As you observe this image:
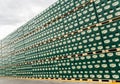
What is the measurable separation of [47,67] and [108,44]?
3.95 meters

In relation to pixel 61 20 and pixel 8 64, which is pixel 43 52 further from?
pixel 8 64

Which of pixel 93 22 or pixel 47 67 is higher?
pixel 93 22

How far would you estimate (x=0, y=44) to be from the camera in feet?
50.3

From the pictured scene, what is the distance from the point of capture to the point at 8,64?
13.2 m

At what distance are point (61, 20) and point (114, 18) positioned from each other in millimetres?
2664

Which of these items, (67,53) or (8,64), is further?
(8,64)

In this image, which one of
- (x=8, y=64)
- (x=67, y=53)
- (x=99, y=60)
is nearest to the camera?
(x=99, y=60)

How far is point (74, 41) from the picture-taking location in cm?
617

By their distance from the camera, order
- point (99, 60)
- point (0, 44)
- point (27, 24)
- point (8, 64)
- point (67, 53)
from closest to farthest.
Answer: point (99, 60), point (67, 53), point (27, 24), point (8, 64), point (0, 44)

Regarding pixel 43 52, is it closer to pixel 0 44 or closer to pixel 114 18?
pixel 114 18

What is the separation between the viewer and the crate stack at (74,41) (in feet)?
15.9

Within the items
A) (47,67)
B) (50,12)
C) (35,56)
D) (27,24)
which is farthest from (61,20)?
(27,24)

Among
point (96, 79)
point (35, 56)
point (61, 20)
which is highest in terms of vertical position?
point (61, 20)

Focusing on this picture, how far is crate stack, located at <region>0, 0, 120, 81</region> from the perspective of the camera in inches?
190
